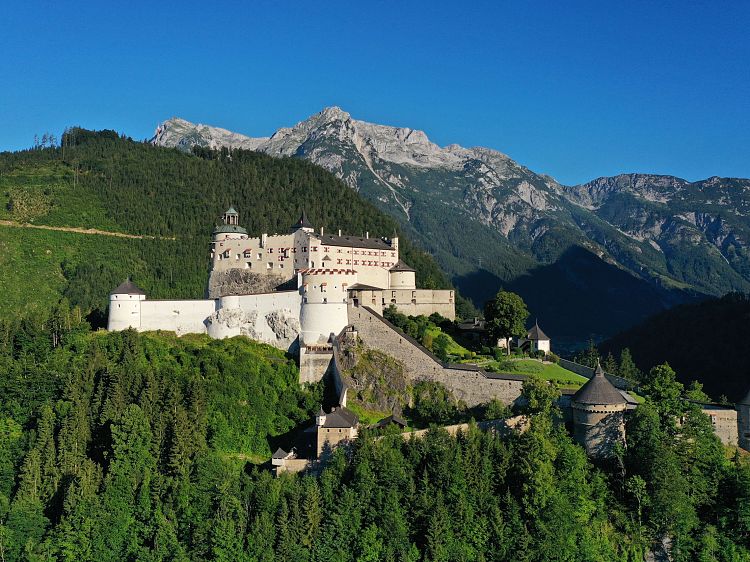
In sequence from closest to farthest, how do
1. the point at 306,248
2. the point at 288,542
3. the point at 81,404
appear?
the point at 288,542, the point at 81,404, the point at 306,248

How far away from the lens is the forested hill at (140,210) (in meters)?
106

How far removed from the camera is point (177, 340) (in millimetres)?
69625

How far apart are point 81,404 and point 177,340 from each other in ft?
40.2

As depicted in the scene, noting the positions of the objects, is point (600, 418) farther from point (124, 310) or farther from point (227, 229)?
point (227, 229)

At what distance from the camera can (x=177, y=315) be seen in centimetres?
7200

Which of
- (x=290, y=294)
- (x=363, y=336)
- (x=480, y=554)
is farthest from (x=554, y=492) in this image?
(x=290, y=294)

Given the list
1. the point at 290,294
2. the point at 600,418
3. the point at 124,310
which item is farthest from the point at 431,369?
the point at 124,310

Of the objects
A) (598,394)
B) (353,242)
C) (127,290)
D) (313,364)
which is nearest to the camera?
(598,394)

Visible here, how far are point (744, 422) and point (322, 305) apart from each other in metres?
36.4

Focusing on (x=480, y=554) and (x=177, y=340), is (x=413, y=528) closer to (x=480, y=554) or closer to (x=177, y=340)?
(x=480, y=554)

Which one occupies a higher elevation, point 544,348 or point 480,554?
point 544,348

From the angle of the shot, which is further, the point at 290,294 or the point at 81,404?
the point at 290,294

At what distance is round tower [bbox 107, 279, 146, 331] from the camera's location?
7119 cm

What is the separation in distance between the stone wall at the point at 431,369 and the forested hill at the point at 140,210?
26.1 m
